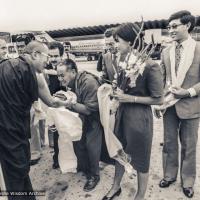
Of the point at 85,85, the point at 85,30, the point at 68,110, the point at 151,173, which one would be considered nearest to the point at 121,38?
the point at 85,85

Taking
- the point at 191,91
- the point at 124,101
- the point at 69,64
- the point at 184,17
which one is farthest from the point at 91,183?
the point at 184,17

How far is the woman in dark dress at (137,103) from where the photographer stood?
2686 mm

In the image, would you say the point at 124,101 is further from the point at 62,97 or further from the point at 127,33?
the point at 62,97

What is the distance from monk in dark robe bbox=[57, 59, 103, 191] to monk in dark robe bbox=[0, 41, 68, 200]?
499 millimetres

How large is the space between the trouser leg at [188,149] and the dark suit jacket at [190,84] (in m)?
0.09

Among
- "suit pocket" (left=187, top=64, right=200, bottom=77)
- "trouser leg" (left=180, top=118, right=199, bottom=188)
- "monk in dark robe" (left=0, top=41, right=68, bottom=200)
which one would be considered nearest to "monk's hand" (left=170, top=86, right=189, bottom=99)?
"suit pocket" (left=187, top=64, right=200, bottom=77)

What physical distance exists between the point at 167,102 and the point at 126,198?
1.16 metres

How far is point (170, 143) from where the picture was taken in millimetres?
3385

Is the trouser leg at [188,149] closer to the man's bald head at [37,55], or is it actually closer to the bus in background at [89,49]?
the man's bald head at [37,55]

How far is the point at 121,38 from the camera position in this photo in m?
2.69

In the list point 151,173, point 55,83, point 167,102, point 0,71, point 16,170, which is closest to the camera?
point 0,71

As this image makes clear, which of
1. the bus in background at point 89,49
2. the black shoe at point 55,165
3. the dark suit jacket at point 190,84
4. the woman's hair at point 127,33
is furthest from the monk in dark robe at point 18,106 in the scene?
the bus in background at point 89,49

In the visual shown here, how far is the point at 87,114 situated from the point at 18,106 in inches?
36.3

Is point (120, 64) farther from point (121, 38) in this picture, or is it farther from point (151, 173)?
point (151, 173)
